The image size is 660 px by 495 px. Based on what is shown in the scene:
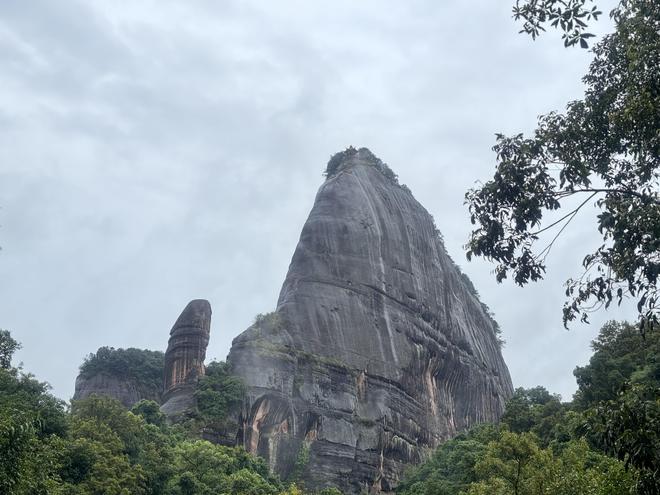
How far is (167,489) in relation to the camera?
35750 mm

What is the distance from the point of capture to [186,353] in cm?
5241

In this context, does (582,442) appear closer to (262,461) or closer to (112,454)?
(112,454)

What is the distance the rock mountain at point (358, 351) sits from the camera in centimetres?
5200

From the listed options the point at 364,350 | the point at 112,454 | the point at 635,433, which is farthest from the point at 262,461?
the point at 635,433

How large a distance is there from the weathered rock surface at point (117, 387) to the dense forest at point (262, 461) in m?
Result: 19.6

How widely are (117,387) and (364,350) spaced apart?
71.2 feet

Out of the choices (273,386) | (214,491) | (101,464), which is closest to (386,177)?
(273,386)

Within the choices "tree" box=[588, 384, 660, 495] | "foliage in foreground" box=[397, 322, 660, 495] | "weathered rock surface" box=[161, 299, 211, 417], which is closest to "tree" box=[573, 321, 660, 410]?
"foliage in foreground" box=[397, 322, 660, 495]

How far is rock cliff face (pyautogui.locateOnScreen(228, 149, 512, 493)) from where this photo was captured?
5222cm

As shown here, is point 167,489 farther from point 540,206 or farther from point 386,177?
point 386,177

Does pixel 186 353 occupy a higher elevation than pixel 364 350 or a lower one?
lower

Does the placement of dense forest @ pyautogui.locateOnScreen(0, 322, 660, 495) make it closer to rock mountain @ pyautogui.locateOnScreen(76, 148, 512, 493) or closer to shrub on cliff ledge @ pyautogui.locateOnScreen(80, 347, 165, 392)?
rock mountain @ pyautogui.locateOnScreen(76, 148, 512, 493)

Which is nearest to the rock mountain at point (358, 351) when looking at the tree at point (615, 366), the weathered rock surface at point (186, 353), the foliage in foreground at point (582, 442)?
the weathered rock surface at point (186, 353)

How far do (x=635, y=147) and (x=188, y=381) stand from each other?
42.2 m
